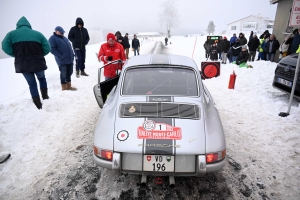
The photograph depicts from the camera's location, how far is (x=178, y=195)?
2.43 meters

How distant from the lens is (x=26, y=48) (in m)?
4.19

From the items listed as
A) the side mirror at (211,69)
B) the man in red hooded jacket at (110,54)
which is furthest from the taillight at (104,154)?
the side mirror at (211,69)

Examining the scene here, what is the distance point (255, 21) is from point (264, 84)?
59326 mm

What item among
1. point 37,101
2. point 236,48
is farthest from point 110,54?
point 236,48

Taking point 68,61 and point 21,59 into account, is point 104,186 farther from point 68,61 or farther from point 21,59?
point 68,61

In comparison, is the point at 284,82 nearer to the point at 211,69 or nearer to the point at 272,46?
the point at 211,69

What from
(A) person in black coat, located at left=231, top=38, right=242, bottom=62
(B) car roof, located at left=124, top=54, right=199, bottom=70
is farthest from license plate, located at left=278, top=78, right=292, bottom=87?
(A) person in black coat, located at left=231, top=38, right=242, bottom=62

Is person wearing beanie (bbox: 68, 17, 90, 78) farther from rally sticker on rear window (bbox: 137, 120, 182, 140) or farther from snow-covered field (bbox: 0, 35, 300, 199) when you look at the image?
rally sticker on rear window (bbox: 137, 120, 182, 140)

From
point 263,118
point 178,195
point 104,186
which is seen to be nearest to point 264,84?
point 263,118

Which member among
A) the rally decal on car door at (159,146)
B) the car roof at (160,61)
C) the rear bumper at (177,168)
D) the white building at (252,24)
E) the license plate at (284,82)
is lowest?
the rear bumper at (177,168)

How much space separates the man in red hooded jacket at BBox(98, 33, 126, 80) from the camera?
17.9 ft

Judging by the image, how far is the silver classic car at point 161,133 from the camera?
2.22 m

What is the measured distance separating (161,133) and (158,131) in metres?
0.05

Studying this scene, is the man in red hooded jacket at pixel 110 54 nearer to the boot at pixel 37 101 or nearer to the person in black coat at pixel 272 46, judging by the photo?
the boot at pixel 37 101
